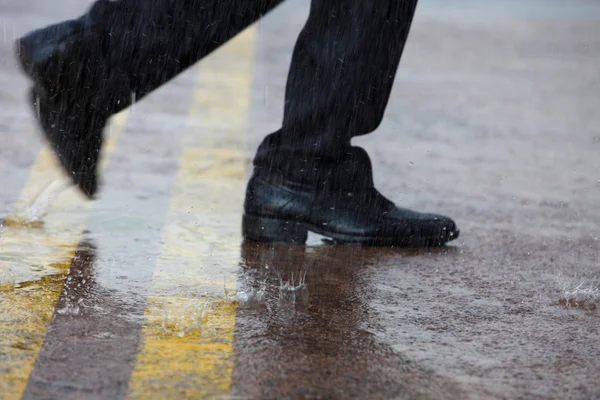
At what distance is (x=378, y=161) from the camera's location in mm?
4328

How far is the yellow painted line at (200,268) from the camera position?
2119mm

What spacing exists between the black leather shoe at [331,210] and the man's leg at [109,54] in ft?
1.44

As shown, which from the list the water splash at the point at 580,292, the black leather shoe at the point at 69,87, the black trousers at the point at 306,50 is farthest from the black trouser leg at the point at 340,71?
the water splash at the point at 580,292

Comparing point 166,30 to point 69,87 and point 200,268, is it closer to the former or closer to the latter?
point 69,87

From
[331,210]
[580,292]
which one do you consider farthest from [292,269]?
[580,292]

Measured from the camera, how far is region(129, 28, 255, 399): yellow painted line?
6.95ft

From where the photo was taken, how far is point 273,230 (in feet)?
10.9

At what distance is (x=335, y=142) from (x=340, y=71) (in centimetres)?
22

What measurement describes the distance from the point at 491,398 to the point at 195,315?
2.32 ft

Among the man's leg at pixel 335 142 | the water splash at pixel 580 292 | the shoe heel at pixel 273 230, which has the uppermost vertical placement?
the man's leg at pixel 335 142

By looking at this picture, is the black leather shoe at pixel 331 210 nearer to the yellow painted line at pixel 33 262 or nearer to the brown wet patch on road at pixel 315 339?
the brown wet patch on road at pixel 315 339

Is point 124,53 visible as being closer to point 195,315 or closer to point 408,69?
point 195,315

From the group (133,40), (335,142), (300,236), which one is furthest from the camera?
(335,142)

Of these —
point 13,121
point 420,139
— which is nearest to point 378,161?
point 420,139
